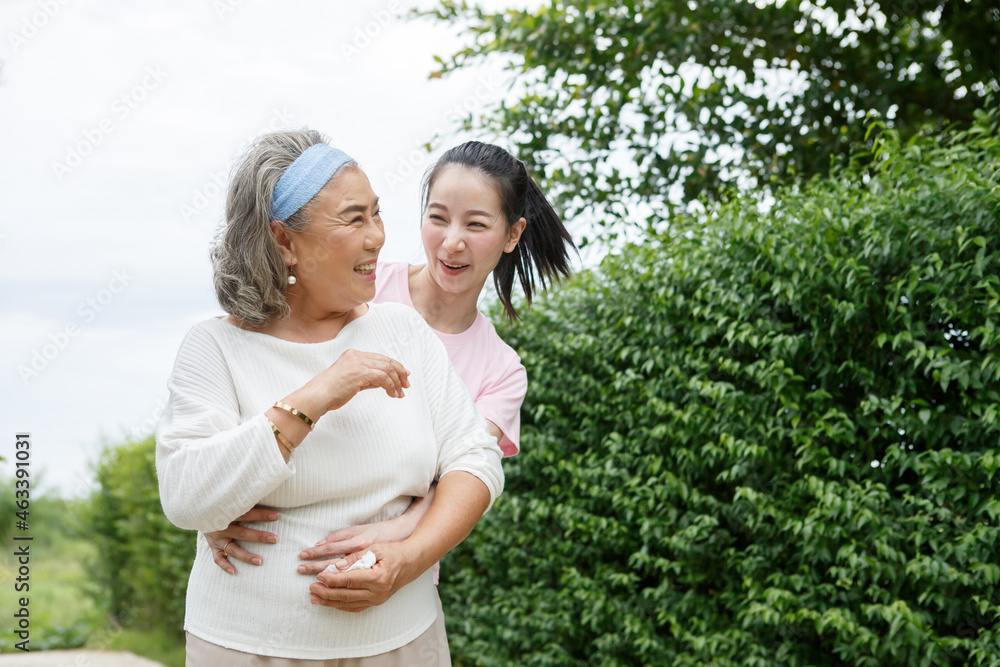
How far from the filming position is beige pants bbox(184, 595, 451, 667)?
5.26ft

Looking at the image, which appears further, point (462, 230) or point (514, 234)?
point (514, 234)

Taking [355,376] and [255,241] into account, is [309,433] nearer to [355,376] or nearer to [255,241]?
[355,376]

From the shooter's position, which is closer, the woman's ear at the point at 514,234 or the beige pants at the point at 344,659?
the beige pants at the point at 344,659

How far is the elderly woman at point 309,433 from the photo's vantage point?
154 centimetres

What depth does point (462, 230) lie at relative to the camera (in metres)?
2.49

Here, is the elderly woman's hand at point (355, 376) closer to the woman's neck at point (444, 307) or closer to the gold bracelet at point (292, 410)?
the gold bracelet at point (292, 410)

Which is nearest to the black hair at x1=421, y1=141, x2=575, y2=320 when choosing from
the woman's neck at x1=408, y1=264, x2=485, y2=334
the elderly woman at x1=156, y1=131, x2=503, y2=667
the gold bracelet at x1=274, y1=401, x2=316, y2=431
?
the woman's neck at x1=408, y1=264, x2=485, y2=334

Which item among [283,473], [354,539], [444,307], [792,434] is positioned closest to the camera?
[283,473]

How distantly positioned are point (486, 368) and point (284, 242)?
3.02ft

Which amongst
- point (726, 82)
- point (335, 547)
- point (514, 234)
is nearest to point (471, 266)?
point (514, 234)

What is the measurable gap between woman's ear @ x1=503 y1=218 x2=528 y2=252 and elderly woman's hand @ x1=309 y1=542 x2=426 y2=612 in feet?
4.18

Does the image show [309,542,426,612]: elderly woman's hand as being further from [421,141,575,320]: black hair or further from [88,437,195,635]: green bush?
[88,437,195,635]: green bush

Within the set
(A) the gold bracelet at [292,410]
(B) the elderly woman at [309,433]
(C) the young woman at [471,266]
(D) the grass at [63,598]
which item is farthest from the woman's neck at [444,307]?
(D) the grass at [63,598]

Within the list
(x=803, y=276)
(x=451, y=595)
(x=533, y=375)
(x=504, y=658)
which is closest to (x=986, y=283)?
(x=803, y=276)
